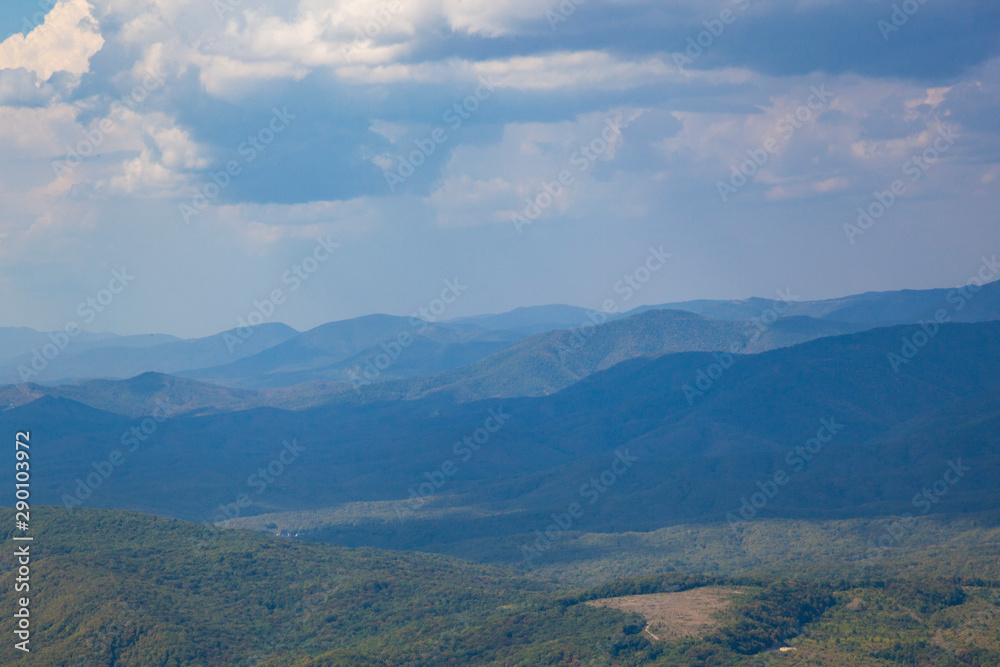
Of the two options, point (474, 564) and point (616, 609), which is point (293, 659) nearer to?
point (616, 609)

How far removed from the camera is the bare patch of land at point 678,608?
83.0 m

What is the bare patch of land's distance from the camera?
272 feet

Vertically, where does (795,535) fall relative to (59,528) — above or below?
below

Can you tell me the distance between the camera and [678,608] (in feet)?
292

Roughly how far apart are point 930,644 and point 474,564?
74.1 metres

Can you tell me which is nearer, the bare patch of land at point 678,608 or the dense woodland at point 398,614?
the dense woodland at point 398,614

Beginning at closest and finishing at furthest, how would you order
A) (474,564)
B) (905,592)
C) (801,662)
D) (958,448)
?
(801,662) → (905,592) → (474,564) → (958,448)

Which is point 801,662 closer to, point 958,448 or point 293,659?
point 293,659

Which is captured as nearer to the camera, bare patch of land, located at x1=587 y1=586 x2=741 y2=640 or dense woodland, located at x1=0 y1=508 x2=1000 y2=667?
dense woodland, located at x1=0 y1=508 x2=1000 y2=667

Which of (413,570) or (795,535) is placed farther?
(795,535)

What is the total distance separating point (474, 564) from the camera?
468ft

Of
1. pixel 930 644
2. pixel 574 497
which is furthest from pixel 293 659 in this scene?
pixel 574 497

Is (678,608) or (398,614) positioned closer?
(678,608)

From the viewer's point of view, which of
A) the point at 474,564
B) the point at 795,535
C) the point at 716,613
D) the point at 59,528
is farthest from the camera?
the point at 795,535
